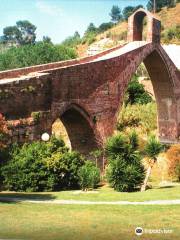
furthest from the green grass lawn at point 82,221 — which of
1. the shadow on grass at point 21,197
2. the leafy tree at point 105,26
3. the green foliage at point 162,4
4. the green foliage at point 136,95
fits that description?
the leafy tree at point 105,26

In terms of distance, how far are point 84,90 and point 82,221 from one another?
1144cm

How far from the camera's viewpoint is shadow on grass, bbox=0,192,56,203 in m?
15.6

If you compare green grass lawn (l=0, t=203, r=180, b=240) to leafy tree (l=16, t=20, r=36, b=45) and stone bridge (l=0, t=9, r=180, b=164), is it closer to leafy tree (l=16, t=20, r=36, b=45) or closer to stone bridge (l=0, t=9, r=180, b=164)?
stone bridge (l=0, t=9, r=180, b=164)

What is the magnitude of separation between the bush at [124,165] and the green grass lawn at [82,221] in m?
3.70

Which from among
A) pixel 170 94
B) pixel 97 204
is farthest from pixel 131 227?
pixel 170 94

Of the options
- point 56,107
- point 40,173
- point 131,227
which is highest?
point 56,107

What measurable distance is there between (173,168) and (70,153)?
5.01 meters

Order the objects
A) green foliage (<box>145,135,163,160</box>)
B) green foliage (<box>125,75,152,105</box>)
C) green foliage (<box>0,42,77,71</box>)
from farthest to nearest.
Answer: green foliage (<box>0,42,77,71</box>), green foliage (<box>125,75,152,105</box>), green foliage (<box>145,135,163,160</box>)

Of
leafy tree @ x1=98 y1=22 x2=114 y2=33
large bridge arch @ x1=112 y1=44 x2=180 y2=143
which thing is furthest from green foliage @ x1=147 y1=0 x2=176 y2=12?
large bridge arch @ x1=112 y1=44 x2=180 y2=143

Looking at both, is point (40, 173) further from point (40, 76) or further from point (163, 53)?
point (163, 53)

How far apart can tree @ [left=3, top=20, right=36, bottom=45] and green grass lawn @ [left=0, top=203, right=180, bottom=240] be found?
64.0m

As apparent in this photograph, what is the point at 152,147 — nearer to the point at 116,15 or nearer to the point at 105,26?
the point at 105,26

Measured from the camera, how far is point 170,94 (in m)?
33.0

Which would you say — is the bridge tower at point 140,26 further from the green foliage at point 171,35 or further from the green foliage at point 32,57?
the green foliage at point 171,35
